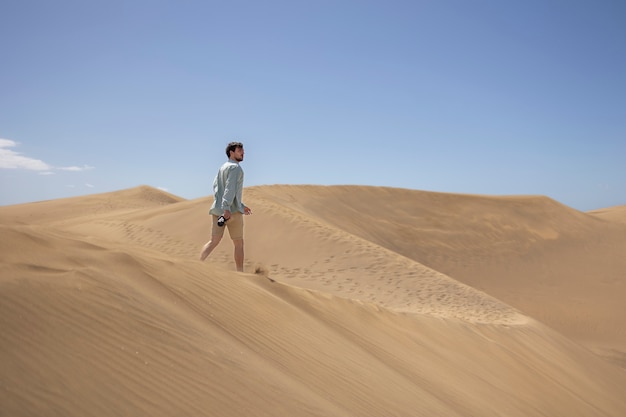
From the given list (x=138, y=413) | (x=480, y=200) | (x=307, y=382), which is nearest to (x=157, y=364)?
(x=138, y=413)

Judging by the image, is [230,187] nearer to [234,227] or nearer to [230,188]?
[230,188]

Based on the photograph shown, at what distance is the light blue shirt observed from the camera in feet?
21.7

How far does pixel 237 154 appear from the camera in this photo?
6715mm

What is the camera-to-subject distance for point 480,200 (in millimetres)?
26594

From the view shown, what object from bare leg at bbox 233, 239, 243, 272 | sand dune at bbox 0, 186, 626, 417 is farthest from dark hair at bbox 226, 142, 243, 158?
sand dune at bbox 0, 186, 626, 417

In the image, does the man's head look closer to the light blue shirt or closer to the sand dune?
the light blue shirt

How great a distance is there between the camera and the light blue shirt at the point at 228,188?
663 centimetres

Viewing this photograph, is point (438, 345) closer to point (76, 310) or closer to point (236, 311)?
point (236, 311)

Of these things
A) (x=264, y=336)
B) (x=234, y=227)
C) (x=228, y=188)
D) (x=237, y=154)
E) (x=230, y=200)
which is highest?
(x=237, y=154)

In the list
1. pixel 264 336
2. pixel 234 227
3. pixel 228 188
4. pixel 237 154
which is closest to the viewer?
pixel 264 336

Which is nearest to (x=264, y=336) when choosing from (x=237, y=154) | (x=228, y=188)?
(x=228, y=188)

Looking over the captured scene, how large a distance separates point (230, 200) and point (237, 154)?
63 centimetres

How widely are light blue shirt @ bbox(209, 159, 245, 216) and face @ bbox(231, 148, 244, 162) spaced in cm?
5

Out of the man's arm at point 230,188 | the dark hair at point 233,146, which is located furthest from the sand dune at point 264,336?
the dark hair at point 233,146
